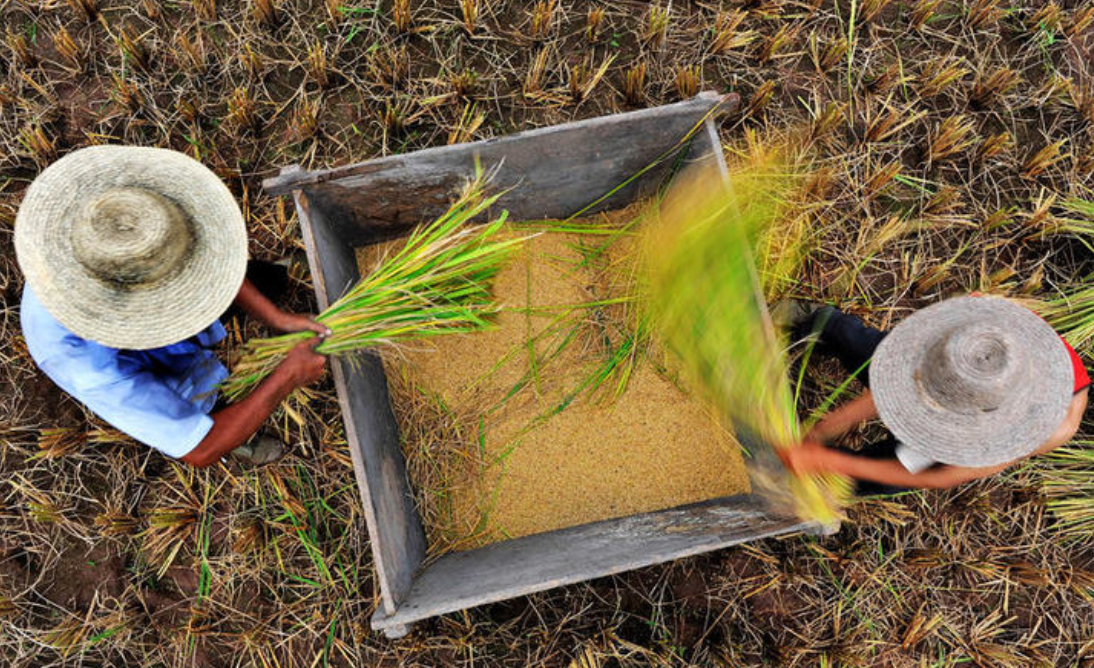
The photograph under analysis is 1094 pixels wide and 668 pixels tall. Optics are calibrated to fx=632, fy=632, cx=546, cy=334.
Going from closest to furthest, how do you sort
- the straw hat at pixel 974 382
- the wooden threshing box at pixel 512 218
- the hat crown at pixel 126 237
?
1. the hat crown at pixel 126 237
2. the straw hat at pixel 974 382
3. the wooden threshing box at pixel 512 218

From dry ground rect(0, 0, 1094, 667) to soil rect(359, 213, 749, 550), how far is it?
0.93 feet

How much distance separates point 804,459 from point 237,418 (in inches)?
58.4

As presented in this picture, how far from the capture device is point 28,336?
4.68ft

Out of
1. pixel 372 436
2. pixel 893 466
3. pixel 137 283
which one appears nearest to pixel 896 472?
pixel 893 466

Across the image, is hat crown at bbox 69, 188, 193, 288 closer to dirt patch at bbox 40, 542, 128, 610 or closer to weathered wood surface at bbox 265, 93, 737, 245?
weathered wood surface at bbox 265, 93, 737, 245

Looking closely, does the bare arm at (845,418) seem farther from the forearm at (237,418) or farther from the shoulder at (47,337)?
the shoulder at (47,337)

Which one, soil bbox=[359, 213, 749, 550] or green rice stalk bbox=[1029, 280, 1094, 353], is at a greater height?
green rice stalk bbox=[1029, 280, 1094, 353]

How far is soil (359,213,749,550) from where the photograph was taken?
2.10 m

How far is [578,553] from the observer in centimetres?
184

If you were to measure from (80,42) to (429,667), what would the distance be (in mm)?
2528

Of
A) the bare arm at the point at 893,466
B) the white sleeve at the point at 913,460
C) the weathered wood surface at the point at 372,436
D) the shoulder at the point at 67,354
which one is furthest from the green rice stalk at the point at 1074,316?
the shoulder at the point at 67,354

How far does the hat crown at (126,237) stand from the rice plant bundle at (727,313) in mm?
1321

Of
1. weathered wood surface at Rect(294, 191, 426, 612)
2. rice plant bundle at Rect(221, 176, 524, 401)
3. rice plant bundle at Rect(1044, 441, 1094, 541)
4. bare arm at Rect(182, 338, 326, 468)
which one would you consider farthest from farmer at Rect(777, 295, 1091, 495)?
bare arm at Rect(182, 338, 326, 468)

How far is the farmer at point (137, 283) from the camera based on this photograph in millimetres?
1190
